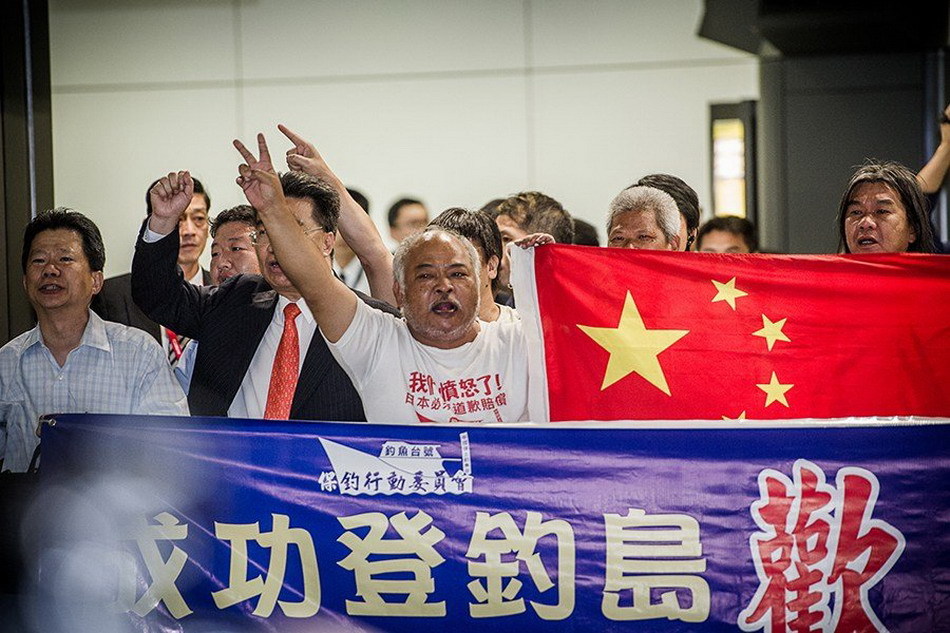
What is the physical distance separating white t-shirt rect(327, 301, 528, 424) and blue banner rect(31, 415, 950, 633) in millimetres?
255

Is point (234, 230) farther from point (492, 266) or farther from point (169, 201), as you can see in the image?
point (492, 266)

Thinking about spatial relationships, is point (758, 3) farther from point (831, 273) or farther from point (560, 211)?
point (831, 273)

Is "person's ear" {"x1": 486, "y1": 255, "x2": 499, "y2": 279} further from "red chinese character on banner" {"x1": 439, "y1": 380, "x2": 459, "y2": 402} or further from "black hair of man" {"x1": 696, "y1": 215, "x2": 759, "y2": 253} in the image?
"black hair of man" {"x1": 696, "y1": 215, "x2": 759, "y2": 253}

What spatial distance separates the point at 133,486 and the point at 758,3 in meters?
4.61

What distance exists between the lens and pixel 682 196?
4.01 m

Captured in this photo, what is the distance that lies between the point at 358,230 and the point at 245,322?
1.53ft

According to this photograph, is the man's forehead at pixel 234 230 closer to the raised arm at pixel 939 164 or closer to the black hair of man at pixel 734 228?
the black hair of man at pixel 734 228

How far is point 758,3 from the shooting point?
646 centimetres

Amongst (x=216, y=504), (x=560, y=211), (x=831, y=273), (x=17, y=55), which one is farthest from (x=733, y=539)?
(x=17, y=55)

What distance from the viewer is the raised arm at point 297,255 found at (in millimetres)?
3105

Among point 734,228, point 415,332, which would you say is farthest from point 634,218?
point 734,228

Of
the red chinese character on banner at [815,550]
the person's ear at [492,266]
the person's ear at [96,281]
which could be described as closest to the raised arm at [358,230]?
the person's ear at [492,266]

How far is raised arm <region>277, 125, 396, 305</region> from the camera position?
3.58m

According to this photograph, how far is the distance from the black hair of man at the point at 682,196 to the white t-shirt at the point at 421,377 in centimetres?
99
